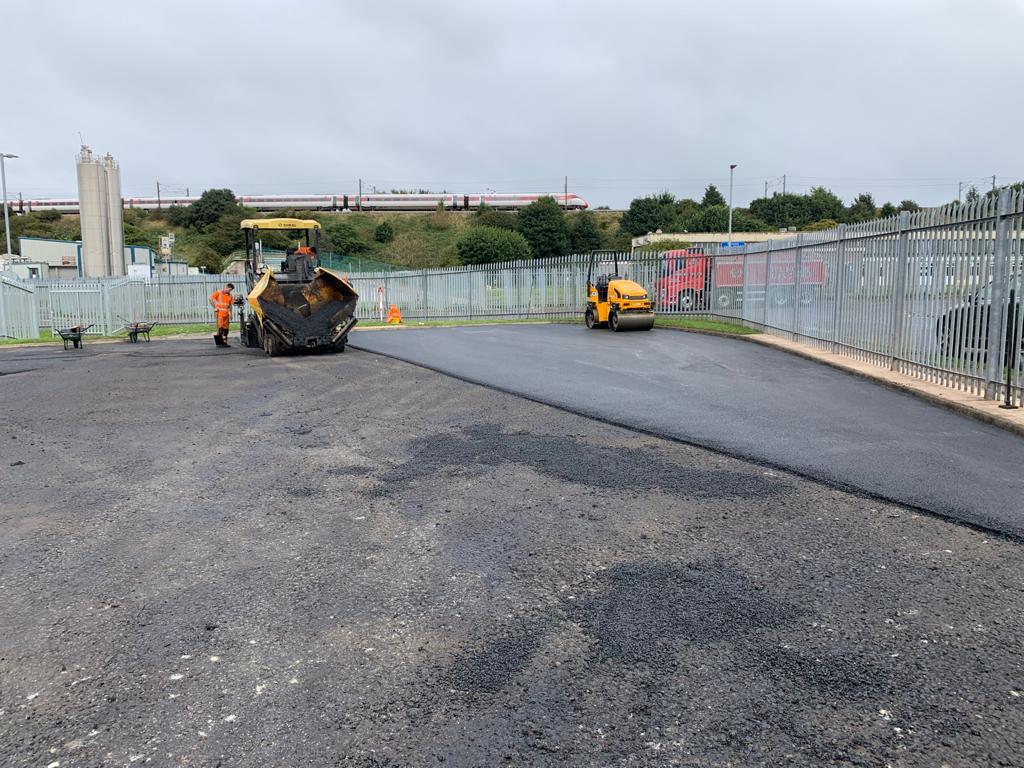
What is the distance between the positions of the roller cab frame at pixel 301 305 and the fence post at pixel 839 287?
8.86 meters

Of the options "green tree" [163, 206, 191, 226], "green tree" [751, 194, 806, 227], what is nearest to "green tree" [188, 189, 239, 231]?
"green tree" [163, 206, 191, 226]

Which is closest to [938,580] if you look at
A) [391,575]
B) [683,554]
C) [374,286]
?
[683,554]

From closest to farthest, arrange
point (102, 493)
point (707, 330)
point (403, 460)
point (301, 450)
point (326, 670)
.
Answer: point (326, 670) < point (102, 493) < point (403, 460) < point (301, 450) < point (707, 330)

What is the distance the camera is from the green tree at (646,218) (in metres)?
89.2

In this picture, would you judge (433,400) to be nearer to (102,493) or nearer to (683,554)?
(102,493)

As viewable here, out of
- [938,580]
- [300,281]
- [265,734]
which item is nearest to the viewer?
[265,734]

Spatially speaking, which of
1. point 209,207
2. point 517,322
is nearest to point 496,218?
point 209,207

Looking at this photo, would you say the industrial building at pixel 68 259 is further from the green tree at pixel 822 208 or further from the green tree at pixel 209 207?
the green tree at pixel 822 208

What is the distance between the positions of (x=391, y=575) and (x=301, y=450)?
3439 millimetres

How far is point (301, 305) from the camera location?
640 inches

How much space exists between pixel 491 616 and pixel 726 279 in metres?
22.1

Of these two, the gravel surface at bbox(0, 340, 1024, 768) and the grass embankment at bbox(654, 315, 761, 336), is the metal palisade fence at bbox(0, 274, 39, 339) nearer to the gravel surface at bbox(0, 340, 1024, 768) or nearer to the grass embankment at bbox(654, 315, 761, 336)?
the grass embankment at bbox(654, 315, 761, 336)

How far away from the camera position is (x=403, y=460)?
7.16 m

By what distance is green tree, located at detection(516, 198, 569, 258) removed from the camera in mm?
71625
